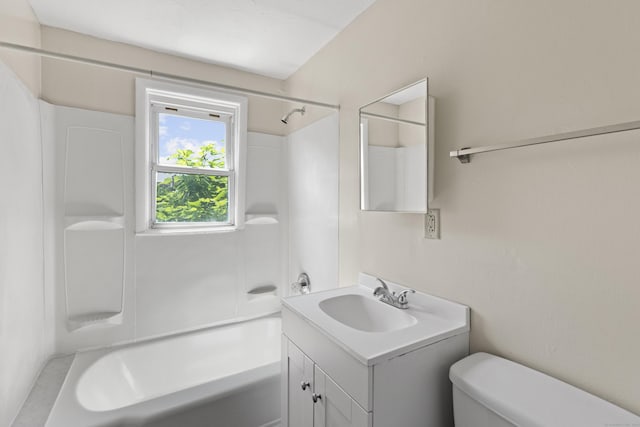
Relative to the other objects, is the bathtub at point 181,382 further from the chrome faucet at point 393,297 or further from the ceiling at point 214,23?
the ceiling at point 214,23

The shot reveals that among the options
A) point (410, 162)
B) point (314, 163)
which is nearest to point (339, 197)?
point (314, 163)

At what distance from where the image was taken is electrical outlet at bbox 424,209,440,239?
52.3 inches

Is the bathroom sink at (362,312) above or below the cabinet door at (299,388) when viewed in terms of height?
above

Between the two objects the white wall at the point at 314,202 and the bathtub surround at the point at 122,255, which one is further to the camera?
the white wall at the point at 314,202

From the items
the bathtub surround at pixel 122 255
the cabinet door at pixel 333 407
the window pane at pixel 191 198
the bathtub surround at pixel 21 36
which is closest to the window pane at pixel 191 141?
the window pane at pixel 191 198

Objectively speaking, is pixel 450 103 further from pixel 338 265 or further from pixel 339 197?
pixel 338 265

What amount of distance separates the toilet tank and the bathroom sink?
0.37m

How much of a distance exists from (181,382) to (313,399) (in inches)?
53.5

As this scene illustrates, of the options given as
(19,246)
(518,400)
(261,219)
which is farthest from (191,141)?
(518,400)

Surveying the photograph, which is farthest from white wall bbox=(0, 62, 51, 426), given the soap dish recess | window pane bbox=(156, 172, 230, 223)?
the soap dish recess

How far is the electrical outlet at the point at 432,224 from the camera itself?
1.33m

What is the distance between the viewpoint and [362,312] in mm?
1539

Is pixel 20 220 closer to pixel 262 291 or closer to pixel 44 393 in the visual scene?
pixel 44 393

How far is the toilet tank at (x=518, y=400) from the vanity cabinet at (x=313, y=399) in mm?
317
